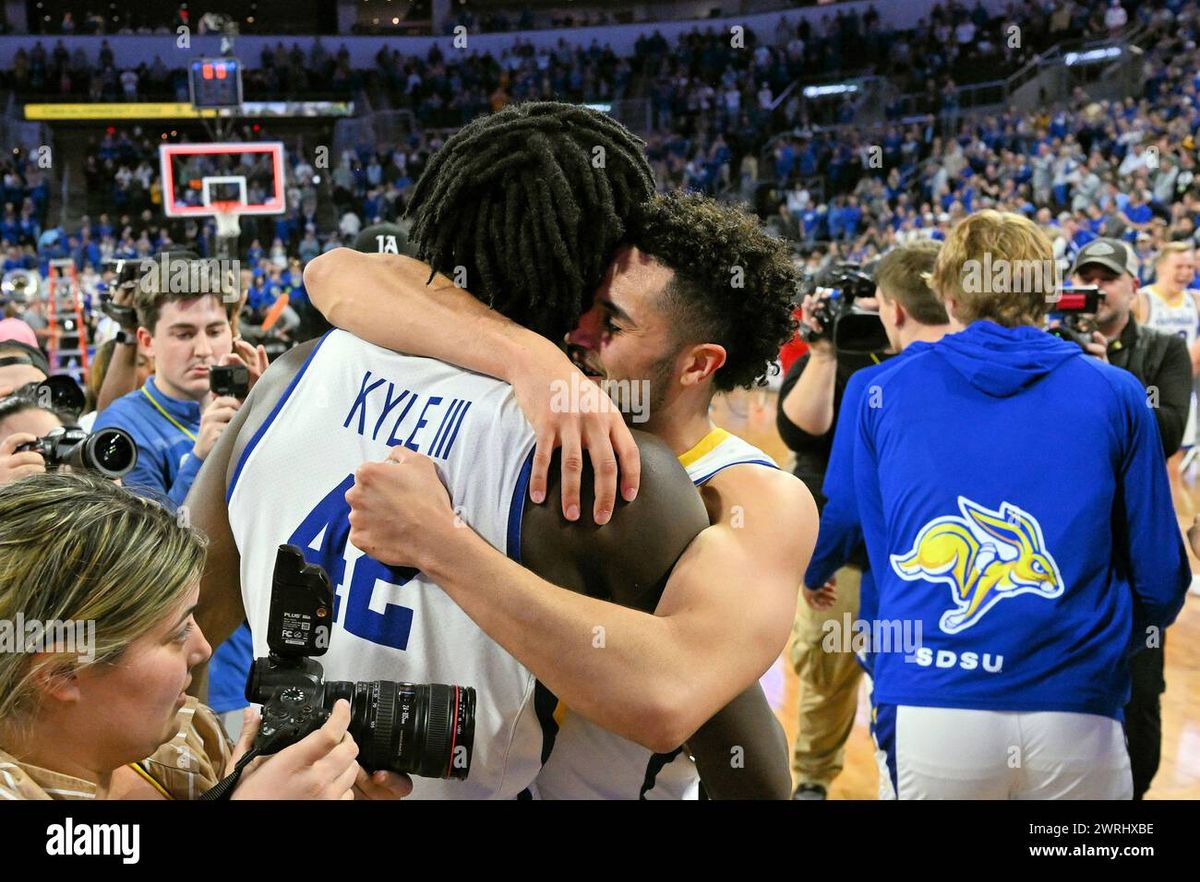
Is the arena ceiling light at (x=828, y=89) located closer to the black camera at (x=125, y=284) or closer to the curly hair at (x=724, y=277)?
the black camera at (x=125, y=284)

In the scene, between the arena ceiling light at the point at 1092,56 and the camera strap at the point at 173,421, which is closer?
the camera strap at the point at 173,421

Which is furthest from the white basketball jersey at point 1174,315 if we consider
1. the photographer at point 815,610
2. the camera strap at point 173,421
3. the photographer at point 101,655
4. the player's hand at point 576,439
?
the photographer at point 101,655

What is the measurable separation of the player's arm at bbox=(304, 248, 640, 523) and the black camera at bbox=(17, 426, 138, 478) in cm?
71

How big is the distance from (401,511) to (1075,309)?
7.59 feet

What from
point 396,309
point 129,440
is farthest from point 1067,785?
point 129,440

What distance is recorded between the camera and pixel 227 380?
2.68 metres

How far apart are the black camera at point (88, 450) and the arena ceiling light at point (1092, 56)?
16.4m

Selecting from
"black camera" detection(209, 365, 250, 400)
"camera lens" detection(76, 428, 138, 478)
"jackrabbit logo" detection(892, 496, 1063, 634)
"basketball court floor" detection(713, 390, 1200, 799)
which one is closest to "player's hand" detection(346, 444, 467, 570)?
"camera lens" detection(76, 428, 138, 478)

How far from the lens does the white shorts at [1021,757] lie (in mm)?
2100

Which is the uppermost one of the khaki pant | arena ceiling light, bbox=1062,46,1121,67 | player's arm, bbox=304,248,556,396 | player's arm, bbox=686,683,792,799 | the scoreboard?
arena ceiling light, bbox=1062,46,1121,67

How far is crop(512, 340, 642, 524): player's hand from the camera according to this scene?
47.6 inches

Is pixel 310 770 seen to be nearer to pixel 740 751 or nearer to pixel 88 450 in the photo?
pixel 740 751

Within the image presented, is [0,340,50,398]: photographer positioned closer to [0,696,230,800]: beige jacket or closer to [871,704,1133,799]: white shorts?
[0,696,230,800]: beige jacket
